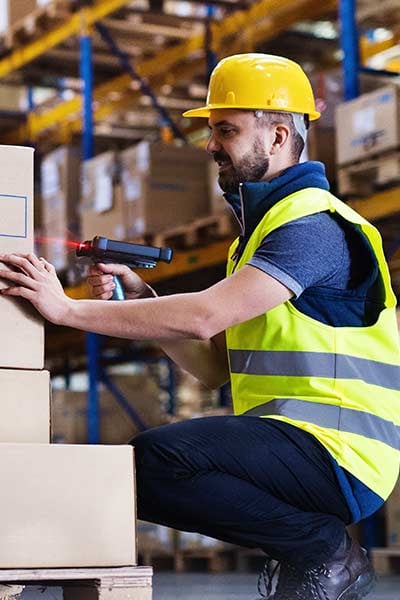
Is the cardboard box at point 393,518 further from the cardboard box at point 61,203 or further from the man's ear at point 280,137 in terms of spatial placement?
the man's ear at point 280,137

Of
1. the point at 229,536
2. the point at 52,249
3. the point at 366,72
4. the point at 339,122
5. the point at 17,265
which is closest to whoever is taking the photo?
the point at 17,265

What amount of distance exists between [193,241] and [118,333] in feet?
18.1

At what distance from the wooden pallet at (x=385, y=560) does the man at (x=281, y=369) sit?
3.90 meters

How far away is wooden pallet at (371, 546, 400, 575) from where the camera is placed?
703 cm

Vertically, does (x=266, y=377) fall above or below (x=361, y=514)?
above

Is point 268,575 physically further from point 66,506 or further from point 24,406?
point 24,406

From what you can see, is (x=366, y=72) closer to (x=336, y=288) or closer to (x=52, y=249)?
(x=52, y=249)

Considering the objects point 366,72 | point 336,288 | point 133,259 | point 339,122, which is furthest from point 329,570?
point 366,72

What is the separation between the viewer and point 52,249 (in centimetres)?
1005

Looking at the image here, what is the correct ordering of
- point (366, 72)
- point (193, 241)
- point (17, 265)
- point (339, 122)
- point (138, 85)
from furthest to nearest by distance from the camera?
1. point (138, 85)
2. point (193, 241)
3. point (366, 72)
4. point (339, 122)
5. point (17, 265)

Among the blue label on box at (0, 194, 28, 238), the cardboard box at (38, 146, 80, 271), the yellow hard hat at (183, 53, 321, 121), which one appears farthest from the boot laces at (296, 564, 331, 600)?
the cardboard box at (38, 146, 80, 271)

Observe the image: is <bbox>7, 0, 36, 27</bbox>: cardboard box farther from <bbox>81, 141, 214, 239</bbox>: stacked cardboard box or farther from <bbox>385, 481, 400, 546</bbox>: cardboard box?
<bbox>385, 481, 400, 546</bbox>: cardboard box

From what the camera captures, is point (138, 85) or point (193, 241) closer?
point (193, 241)

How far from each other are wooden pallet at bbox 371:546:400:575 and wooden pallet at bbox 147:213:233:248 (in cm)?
226
